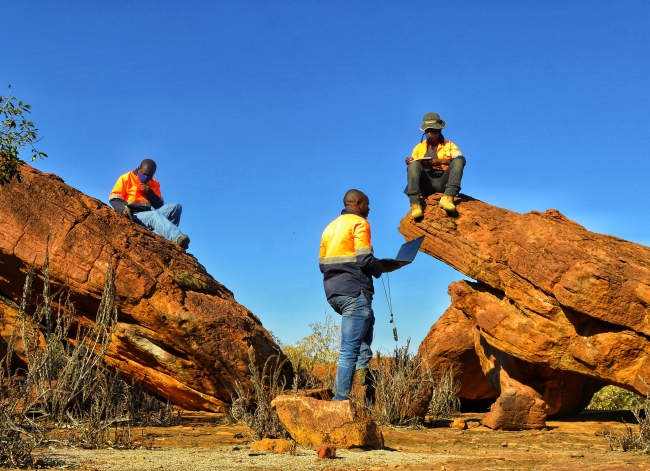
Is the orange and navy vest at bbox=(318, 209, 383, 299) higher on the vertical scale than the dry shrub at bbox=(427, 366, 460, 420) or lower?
higher

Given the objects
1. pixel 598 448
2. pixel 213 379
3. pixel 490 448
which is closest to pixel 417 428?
pixel 490 448

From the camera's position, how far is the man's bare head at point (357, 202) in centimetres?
773

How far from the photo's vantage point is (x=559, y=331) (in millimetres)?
8445

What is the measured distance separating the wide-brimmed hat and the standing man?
109 inches

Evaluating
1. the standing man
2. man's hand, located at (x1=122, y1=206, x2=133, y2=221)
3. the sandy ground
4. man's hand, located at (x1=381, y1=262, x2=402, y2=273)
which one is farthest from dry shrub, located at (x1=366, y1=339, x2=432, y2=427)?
man's hand, located at (x1=122, y1=206, x2=133, y2=221)

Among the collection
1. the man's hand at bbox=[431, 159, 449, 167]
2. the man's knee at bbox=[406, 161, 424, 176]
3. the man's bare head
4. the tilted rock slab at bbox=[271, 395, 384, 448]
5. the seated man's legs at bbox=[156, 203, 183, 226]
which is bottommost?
the tilted rock slab at bbox=[271, 395, 384, 448]

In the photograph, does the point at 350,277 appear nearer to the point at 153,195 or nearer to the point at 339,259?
the point at 339,259

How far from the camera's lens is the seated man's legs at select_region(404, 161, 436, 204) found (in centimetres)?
958

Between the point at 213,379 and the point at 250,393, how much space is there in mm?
505

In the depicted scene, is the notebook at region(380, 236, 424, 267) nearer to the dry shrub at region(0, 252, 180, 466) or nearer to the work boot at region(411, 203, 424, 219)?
the work boot at region(411, 203, 424, 219)

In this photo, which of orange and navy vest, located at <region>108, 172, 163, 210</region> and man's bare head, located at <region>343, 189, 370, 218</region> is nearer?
man's bare head, located at <region>343, 189, 370, 218</region>

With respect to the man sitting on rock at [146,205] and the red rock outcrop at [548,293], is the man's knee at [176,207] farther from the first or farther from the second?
the red rock outcrop at [548,293]

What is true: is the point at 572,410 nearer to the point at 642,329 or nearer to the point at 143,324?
the point at 642,329

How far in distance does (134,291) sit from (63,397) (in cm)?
177
